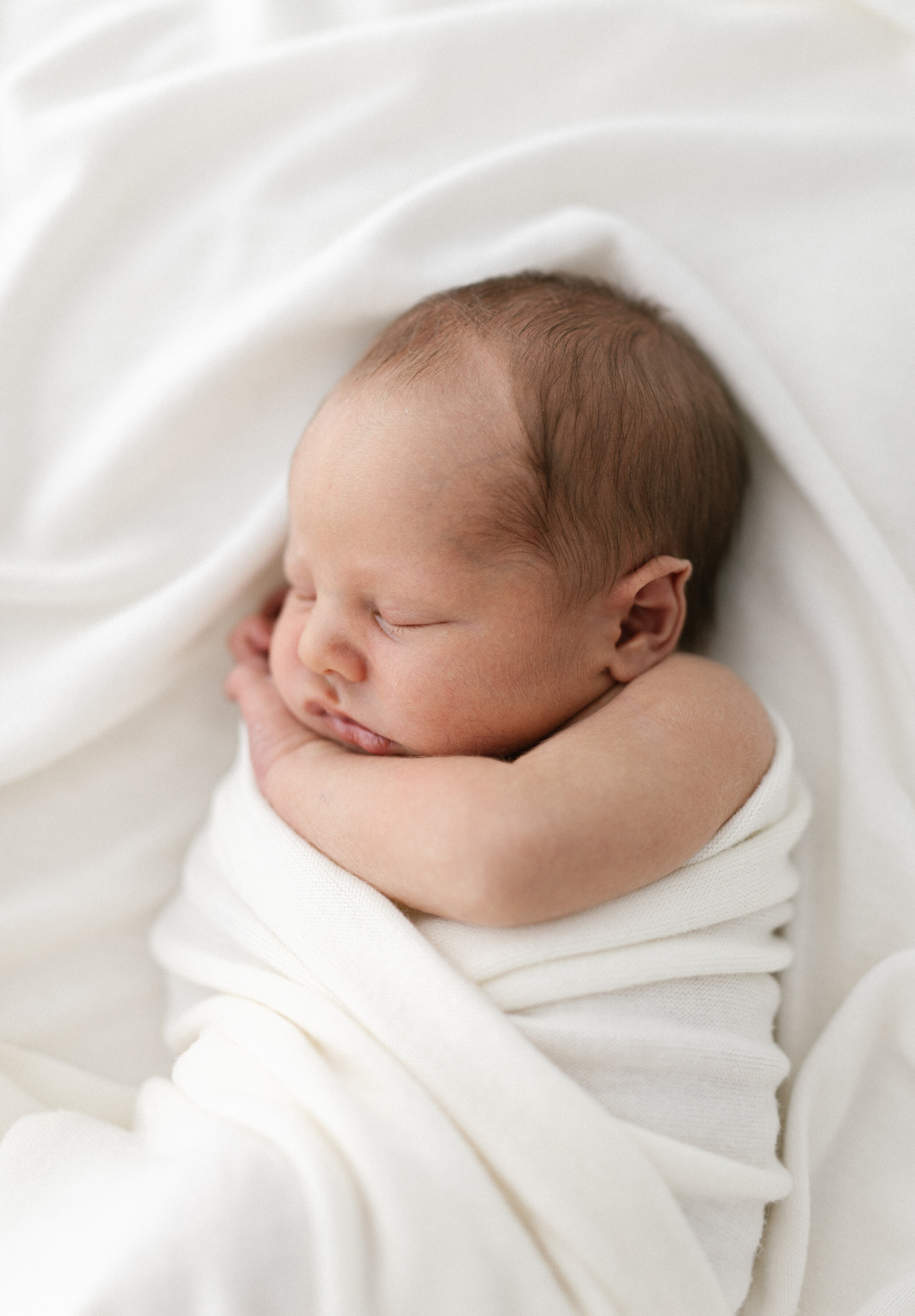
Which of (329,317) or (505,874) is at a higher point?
(329,317)

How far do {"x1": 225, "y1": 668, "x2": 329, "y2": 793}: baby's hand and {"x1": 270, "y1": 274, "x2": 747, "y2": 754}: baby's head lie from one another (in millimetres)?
35

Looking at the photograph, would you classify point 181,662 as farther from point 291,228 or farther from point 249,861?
point 291,228

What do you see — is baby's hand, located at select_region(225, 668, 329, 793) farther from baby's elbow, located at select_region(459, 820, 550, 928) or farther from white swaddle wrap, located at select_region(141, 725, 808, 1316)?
baby's elbow, located at select_region(459, 820, 550, 928)

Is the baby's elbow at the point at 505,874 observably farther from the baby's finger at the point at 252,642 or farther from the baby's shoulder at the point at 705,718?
the baby's finger at the point at 252,642

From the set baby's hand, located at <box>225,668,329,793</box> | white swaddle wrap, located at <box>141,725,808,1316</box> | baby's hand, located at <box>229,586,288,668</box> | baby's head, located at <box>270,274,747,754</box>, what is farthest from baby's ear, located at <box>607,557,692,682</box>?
baby's hand, located at <box>229,586,288,668</box>

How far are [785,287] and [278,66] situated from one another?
771 mm

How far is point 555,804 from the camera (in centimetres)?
100

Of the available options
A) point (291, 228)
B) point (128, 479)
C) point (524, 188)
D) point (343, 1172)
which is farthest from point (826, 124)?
point (343, 1172)

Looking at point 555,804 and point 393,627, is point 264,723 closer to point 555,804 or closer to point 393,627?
point 393,627

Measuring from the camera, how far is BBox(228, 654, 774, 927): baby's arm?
0.99 metres

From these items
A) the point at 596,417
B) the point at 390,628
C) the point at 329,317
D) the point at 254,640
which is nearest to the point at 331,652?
the point at 390,628

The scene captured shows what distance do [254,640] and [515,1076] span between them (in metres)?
0.70

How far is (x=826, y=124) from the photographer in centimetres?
137

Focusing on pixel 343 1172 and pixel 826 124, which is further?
pixel 826 124
